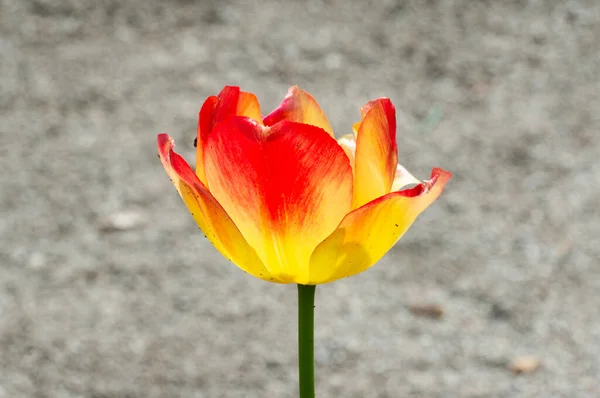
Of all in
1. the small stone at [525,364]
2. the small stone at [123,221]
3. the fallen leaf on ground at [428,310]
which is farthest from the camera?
the small stone at [123,221]

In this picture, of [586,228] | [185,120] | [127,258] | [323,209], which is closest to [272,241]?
[323,209]

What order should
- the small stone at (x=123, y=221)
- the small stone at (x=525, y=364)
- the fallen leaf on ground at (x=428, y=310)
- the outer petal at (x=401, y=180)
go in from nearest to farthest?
the outer petal at (x=401, y=180) → the small stone at (x=525, y=364) → the fallen leaf on ground at (x=428, y=310) → the small stone at (x=123, y=221)

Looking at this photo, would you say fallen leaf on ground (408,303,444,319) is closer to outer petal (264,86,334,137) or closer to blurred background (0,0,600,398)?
blurred background (0,0,600,398)

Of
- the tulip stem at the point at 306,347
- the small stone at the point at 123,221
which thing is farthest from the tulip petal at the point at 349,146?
the small stone at the point at 123,221

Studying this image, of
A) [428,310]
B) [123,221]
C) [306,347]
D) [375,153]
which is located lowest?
[306,347]

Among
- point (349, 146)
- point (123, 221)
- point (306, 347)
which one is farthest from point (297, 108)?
point (123, 221)

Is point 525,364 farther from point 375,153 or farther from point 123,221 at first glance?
point 375,153

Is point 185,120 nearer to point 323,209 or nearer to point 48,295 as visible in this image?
point 48,295

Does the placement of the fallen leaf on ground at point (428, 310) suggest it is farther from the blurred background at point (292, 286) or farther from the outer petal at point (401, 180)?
the outer petal at point (401, 180)
